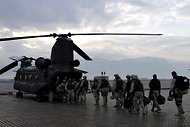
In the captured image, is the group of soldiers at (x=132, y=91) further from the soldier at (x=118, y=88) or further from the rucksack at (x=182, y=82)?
the rucksack at (x=182, y=82)

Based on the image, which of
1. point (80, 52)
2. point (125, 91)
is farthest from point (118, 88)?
point (80, 52)

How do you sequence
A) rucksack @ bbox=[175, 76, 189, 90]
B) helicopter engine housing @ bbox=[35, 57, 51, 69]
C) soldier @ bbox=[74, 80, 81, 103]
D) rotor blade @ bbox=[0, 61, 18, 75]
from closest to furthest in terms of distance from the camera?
rucksack @ bbox=[175, 76, 189, 90], soldier @ bbox=[74, 80, 81, 103], helicopter engine housing @ bbox=[35, 57, 51, 69], rotor blade @ bbox=[0, 61, 18, 75]

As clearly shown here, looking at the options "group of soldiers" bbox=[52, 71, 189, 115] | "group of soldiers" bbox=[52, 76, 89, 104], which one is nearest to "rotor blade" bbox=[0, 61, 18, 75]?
"group of soldiers" bbox=[52, 71, 189, 115]

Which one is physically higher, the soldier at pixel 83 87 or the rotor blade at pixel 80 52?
the rotor blade at pixel 80 52

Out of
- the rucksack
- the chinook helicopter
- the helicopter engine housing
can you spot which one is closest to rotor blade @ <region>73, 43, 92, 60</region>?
the chinook helicopter

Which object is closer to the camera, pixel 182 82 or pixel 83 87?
pixel 182 82

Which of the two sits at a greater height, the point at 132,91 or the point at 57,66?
the point at 57,66

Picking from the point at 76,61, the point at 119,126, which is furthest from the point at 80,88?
the point at 119,126

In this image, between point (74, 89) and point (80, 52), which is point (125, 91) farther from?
point (80, 52)

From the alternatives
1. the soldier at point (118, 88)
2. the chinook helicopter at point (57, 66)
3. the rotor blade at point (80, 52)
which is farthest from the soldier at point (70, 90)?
the soldier at point (118, 88)

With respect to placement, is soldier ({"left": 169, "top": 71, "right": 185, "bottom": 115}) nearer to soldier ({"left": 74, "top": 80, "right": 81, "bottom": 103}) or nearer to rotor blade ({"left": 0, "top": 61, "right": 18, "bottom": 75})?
soldier ({"left": 74, "top": 80, "right": 81, "bottom": 103})

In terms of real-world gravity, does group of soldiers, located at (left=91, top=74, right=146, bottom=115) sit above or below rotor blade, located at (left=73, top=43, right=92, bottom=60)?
below

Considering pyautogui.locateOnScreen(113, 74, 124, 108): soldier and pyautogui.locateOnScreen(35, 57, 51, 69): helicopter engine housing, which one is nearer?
pyautogui.locateOnScreen(113, 74, 124, 108): soldier

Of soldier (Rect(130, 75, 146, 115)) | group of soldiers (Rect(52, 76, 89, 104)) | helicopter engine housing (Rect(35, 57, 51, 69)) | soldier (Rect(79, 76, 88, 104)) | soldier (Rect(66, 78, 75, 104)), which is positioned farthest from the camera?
helicopter engine housing (Rect(35, 57, 51, 69))
